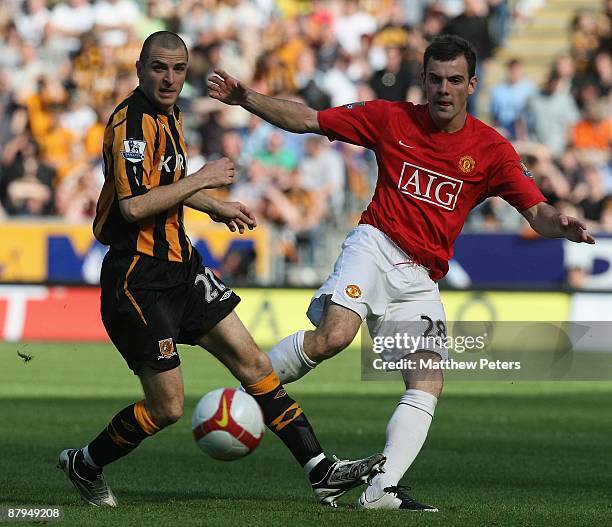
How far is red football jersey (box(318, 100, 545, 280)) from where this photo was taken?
7512 mm

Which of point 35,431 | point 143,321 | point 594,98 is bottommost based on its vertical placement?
point 35,431

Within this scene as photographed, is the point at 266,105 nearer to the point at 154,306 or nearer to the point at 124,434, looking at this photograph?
the point at 154,306

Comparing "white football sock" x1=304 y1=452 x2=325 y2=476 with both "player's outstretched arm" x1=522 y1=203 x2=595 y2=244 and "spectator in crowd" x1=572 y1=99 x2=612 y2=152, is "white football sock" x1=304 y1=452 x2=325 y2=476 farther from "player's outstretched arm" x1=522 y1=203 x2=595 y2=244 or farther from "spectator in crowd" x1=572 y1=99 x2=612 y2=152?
"spectator in crowd" x1=572 y1=99 x2=612 y2=152

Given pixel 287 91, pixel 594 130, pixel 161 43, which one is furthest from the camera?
pixel 287 91

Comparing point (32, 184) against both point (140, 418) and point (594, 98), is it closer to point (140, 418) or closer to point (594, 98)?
point (594, 98)

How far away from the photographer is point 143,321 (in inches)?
276

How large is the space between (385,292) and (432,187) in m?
0.62

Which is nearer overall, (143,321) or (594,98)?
(143,321)

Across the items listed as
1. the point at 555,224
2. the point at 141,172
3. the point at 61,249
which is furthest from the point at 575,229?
the point at 61,249

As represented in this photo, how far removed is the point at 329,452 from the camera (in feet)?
31.6

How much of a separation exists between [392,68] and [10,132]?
586 cm

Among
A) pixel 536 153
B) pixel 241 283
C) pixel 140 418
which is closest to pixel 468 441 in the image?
pixel 140 418

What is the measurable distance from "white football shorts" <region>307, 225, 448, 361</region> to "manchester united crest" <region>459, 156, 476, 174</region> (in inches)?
21.7

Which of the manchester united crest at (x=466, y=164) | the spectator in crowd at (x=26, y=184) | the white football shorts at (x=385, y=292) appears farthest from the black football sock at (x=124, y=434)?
the spectator in crowd at (x=26, y=184)
